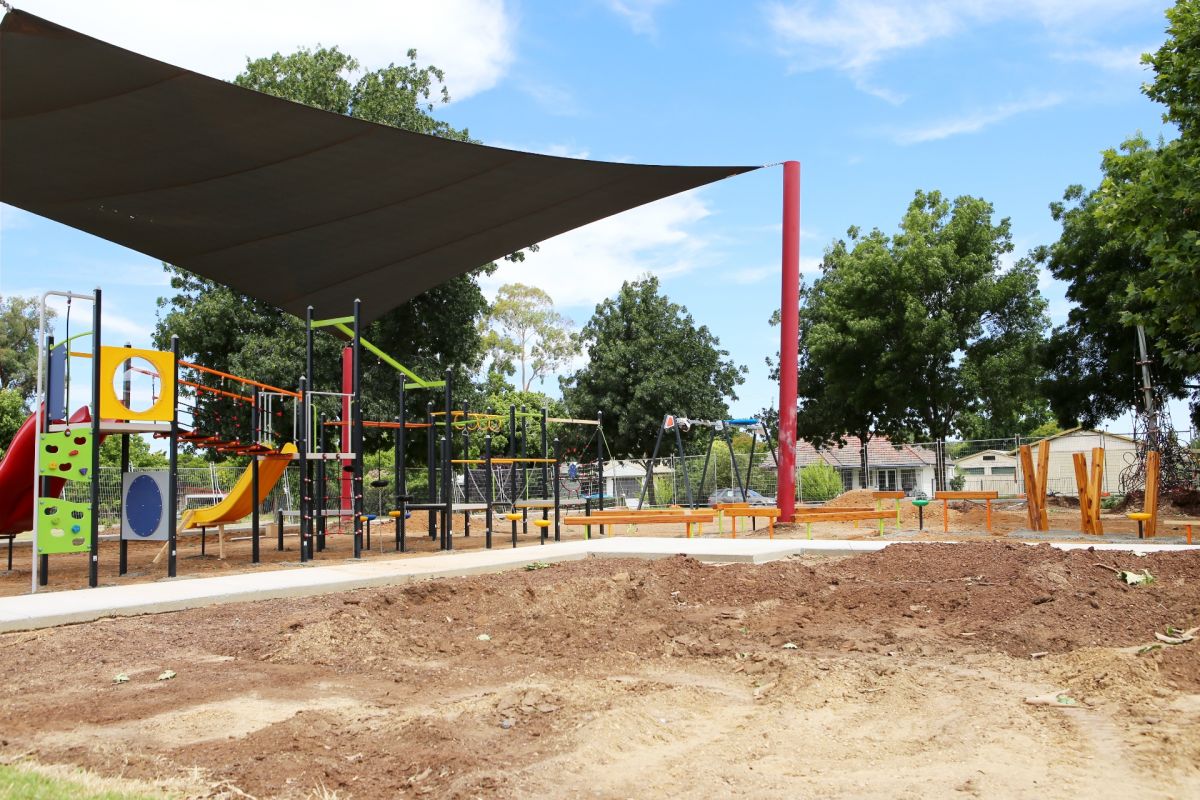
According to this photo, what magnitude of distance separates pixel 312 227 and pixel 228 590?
5.29m

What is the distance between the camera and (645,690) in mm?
4598

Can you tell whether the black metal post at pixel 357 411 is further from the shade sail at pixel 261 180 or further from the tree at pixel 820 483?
the tree at pixel 820 483

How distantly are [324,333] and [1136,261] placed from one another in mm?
19671

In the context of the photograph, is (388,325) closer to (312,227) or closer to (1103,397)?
(312,227)

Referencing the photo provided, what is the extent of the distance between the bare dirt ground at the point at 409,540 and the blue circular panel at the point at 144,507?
492 mm

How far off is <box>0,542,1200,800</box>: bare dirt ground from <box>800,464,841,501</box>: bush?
1993 cm

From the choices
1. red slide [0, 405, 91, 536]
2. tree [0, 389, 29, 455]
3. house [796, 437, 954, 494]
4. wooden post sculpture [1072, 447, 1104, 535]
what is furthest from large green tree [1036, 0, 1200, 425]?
tree [0, 389, 29, 455]

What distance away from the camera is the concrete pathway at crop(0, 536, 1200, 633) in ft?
21.2

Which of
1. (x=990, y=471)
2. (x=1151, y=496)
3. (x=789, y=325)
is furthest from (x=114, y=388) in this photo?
(x=990, y=471)

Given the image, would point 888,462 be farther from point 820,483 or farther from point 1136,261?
point 1136,261

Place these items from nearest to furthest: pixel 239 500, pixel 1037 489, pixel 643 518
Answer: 1. pixel 239 500
2. pixel 643 518
3. pixel 1037 489

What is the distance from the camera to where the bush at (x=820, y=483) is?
27.4 meters

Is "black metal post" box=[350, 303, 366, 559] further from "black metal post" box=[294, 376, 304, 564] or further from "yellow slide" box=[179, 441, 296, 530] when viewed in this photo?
"yellow slide" box=[179, 441, 296, 530]

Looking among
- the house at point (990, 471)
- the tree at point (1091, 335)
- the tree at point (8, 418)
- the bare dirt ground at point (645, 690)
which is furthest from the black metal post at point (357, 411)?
the tree at point (8, 418)
